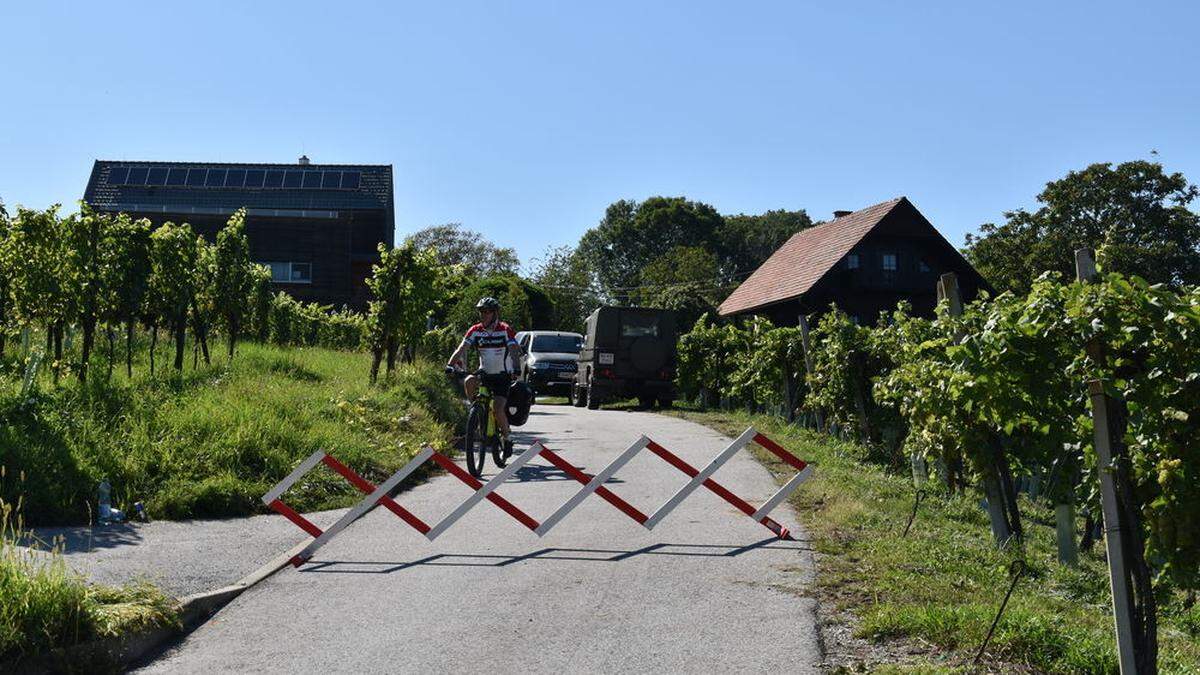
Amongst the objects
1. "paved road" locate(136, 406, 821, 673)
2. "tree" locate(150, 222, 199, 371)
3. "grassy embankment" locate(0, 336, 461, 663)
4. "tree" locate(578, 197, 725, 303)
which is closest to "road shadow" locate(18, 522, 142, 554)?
"grassy embankment" locate(0, 336, 461, 663)

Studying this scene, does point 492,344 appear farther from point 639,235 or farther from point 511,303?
point 639,235

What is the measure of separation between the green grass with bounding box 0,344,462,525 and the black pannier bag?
56.6 inches

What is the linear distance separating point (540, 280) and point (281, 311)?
5317cm

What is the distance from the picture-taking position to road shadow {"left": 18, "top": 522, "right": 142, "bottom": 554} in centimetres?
820

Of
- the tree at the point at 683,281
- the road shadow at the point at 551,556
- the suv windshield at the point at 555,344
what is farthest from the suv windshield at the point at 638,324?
the tree at the point at 683,281

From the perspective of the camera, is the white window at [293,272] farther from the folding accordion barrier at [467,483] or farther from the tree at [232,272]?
the folding accordion barrier at [467,483]

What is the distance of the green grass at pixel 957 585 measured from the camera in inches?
224

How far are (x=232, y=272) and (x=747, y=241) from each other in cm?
6636

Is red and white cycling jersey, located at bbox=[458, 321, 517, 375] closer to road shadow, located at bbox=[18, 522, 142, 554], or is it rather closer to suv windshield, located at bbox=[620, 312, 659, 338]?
road shadow, located at bbox=[18, 522, 142, 554]

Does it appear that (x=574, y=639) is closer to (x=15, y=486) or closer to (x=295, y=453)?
(x=15, y=486)

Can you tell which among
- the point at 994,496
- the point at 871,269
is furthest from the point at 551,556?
the point at 871,269

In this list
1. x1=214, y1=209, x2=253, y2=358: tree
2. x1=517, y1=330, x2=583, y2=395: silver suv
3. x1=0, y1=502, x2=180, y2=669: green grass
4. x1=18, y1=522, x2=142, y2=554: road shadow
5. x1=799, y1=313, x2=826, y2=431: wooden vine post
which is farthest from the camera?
x1=517, y1=330, x2=583, y2=395: silver suv

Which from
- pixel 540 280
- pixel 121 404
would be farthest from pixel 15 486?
pixel 540 280

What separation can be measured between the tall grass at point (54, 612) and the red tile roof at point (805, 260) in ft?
116
